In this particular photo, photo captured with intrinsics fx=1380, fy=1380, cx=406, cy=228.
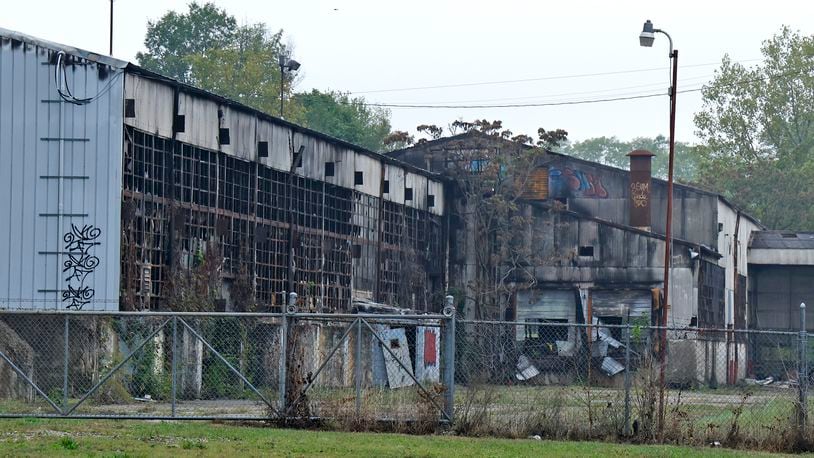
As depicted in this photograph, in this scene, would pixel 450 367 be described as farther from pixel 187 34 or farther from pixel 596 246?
pixel 187 34

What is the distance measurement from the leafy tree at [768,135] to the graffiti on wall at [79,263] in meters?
61.6

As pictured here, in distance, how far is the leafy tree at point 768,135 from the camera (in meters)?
85.9

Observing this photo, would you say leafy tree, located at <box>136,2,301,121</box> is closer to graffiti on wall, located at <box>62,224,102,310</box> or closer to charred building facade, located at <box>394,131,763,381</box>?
charred building facade, located at <box>394,131,763,381</box>

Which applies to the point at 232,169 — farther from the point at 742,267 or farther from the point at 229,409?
the point at 742,267

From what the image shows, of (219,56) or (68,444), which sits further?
(219,56)

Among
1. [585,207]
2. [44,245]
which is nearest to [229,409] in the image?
[44,245]

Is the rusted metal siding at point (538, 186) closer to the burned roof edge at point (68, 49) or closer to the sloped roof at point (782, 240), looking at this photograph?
the sloped roof at point (782, 240)

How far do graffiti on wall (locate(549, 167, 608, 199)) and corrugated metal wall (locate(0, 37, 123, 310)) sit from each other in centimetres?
2617

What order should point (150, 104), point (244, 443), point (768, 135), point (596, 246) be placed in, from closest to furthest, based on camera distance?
point (244, 443)
point (150, 104)
point (596, 246)
point (768, 135)

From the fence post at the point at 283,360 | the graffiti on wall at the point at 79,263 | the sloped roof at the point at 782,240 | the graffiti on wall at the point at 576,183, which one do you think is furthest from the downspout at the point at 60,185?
the sloped roof at the point at 782,240

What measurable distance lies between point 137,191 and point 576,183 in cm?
2603

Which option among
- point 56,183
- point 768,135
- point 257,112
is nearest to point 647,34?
point 257,112

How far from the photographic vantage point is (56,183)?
31.3 metres

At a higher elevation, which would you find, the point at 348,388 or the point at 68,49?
the point at 68,49
